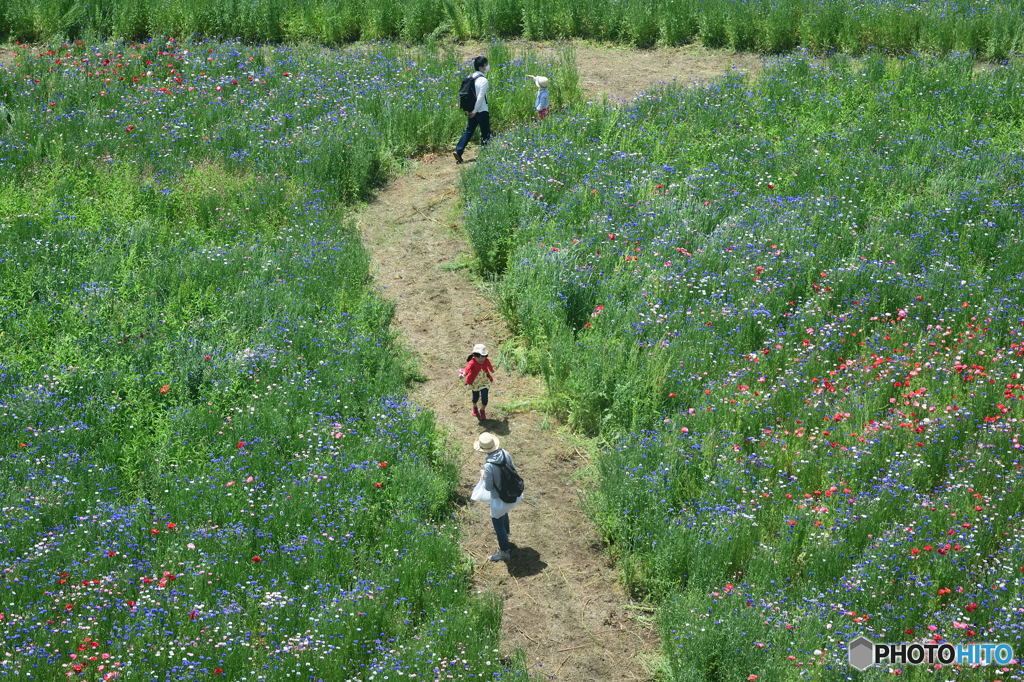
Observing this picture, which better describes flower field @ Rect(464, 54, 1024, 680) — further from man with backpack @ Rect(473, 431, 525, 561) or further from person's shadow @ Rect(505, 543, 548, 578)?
man with backpack @ Rect(473, 431, 525, 561)

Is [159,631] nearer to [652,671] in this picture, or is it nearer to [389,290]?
[652,671]

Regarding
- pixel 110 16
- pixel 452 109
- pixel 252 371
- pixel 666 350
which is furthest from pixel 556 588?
pixel 110 16

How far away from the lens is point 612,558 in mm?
10352

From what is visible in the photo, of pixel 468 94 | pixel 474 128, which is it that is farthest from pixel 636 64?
pixel 468 94

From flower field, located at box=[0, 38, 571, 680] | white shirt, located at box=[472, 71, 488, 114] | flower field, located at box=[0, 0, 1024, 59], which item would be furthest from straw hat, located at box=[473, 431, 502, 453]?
flower field, located at box=[0, 0, 1024, 59]

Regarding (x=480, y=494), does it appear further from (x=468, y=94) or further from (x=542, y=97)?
(x=542, y=97)

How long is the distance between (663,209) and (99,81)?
9385 mm

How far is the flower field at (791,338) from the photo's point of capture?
9.18m

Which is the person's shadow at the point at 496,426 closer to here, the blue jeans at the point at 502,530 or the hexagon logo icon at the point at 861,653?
the blue jeans at the point at 502,530

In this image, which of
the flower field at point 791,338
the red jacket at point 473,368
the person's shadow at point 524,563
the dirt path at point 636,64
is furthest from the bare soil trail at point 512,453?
the dirt path at point 636,64

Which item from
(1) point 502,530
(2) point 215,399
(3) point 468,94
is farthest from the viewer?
(3) point 468,94

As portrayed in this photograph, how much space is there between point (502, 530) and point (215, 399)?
3.38 metres

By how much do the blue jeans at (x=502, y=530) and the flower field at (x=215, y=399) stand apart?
0.39 m

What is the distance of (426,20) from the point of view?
2105 cm
